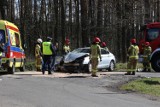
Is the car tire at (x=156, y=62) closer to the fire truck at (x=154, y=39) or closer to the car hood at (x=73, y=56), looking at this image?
the fire truck at (x=154, y=39)

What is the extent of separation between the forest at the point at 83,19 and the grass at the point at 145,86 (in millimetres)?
16421

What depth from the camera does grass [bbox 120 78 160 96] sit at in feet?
49.4

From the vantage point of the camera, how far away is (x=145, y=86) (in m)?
16.2

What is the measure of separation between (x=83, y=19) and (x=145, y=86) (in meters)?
19.5

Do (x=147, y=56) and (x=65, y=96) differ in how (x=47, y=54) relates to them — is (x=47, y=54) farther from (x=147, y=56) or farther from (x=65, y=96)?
(x=65, y=96)

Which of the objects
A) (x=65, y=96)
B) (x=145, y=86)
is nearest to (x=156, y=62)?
(x=145, y=86)

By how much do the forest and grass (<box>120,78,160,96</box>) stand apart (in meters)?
16.4

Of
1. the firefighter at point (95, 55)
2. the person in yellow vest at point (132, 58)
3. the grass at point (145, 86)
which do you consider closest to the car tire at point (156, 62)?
the person in yellow vest at point (132, 58)

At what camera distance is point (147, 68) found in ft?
82.1

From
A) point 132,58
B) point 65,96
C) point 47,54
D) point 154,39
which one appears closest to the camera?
point 65,96

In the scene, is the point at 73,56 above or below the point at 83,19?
below

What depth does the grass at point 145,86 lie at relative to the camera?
15.1 m

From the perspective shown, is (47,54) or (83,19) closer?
(47,54)

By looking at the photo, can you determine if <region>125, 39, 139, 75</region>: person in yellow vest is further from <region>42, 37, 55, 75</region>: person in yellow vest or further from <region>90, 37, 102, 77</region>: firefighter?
<region>42, 37, 55, 75</region>: person in yellow vest
